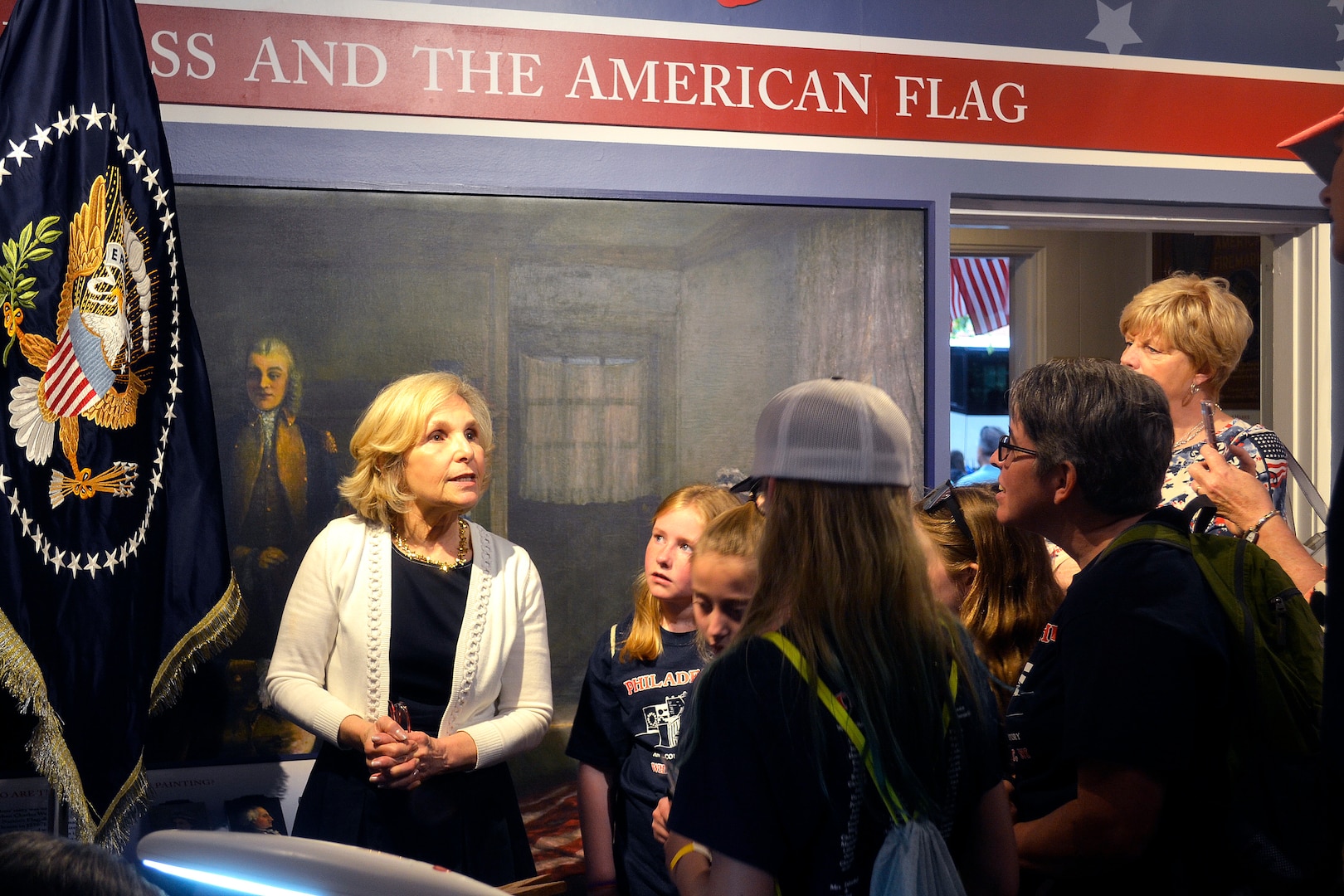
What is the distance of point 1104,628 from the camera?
5.30ft

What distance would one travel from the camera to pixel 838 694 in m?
1.31

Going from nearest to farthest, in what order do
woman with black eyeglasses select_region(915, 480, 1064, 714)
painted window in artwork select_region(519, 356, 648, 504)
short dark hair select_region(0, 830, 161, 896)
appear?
short dark hair select_region(0, 830, 161, 896)
woman with black eyeglasses select_region(915, 480, 1064, 714)
painted window in artwork select_region(519, 356, 648, 504)

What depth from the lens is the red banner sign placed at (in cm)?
290

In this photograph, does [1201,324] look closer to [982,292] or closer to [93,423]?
[93,423]

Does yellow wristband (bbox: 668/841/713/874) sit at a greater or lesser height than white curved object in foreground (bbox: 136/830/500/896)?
lesser

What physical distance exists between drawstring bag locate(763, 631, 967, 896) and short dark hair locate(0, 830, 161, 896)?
0.74 meters

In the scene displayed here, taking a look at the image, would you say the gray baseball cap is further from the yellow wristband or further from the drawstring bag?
the yellow wristband

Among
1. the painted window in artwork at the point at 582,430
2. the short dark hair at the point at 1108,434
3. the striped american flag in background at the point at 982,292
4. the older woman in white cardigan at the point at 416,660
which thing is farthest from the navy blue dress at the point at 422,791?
the striped american flag in background at the point at 982,292

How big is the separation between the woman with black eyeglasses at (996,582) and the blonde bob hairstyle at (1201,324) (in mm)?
1097

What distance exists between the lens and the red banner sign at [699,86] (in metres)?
2.90

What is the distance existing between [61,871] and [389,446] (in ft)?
6.01

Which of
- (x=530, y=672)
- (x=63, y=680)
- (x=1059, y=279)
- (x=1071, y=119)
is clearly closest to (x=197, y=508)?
(x=63, y=680)

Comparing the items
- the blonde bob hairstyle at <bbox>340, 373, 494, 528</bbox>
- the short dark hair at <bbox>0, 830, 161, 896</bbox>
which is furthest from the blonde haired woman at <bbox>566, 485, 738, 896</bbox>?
the short dark hair at <bbox>0, 830, 161, 896</bbox>

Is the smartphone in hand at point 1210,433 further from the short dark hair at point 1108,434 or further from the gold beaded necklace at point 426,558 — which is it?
the gold beaded necklace at point 426,558
